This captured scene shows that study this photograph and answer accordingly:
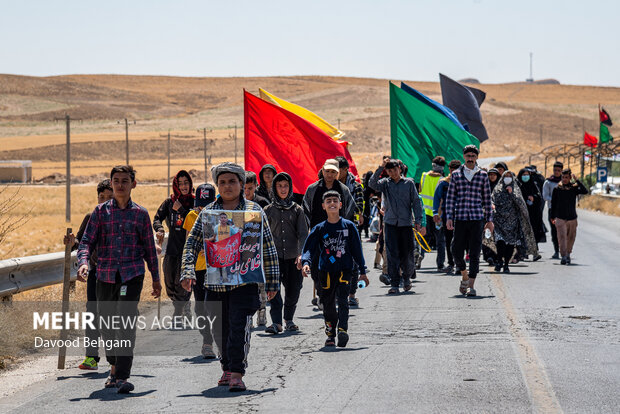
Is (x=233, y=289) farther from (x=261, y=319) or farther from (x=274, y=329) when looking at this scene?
(x=261, y=319)

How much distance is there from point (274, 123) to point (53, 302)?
4.19 m

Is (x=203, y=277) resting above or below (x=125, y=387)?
above

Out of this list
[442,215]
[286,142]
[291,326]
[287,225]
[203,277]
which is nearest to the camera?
[203,277]

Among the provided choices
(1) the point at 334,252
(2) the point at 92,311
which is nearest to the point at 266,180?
(1) the point at 334,252

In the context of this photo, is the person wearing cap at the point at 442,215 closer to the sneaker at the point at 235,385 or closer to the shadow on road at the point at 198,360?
the shadow on road at the point at 198,360

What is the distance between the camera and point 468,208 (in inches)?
552

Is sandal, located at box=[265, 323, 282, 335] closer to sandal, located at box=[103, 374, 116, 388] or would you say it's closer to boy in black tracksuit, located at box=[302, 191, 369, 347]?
boy in black tracksuit, located at box=[302, 191, 369, 347]

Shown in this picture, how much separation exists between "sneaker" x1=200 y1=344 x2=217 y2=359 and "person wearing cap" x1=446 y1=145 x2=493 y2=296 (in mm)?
5332

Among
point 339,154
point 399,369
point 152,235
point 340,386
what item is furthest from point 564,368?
point 339,154

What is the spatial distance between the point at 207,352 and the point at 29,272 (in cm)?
303

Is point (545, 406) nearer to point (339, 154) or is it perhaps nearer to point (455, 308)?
point (455, 308)

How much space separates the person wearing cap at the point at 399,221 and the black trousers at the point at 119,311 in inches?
252

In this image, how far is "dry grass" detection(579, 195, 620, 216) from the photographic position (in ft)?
136

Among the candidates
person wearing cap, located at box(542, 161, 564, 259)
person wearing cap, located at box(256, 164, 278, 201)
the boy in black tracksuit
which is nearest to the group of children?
the boy in black tracksuit
